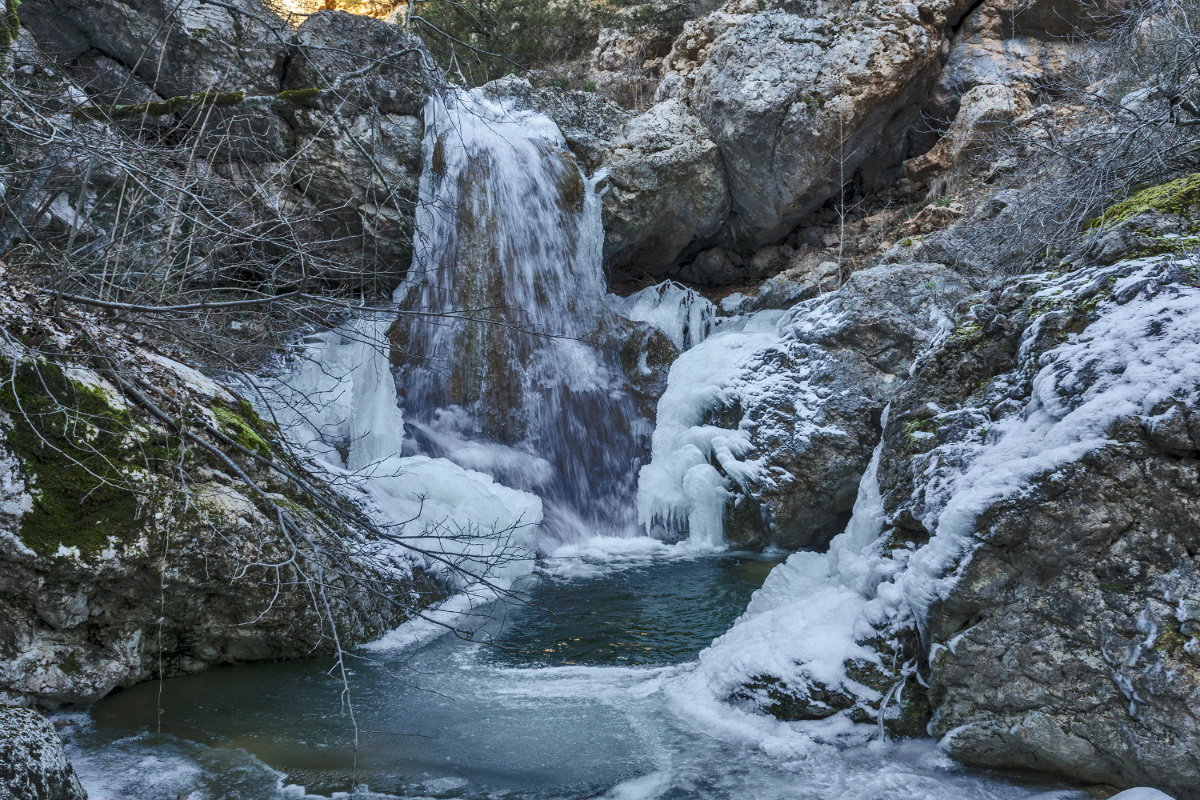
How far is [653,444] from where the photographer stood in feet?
26.6

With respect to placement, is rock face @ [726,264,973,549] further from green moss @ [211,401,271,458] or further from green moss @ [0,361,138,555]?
green moss @ [0,361,138,555]

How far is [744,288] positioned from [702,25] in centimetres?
397

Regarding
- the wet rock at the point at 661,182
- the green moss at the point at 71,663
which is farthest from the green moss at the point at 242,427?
the wet rock at the point at 661,182

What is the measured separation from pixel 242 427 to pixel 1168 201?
14.7 feet

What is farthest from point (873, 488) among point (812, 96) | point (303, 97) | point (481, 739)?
point (303, 97)

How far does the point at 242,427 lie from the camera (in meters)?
4.07

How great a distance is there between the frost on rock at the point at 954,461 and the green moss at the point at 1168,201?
0.47 metres

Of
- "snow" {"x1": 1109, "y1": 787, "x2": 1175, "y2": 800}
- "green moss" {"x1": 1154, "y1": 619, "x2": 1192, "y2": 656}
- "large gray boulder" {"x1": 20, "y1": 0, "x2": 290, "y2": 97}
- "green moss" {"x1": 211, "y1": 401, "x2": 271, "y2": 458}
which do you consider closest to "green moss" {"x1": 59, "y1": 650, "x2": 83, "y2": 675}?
"green moss" {"x1": 211, "y1": 401, "x2": 271, "y2": 458}

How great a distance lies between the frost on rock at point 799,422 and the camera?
6758mm

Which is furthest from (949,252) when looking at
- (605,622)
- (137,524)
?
(137,524)

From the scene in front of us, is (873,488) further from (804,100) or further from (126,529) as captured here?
(804,100)

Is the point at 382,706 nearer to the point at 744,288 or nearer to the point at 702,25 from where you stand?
the point at 744,288

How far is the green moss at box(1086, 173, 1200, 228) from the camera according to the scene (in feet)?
10.9

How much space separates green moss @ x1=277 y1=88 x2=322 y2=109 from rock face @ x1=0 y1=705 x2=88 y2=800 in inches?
317
